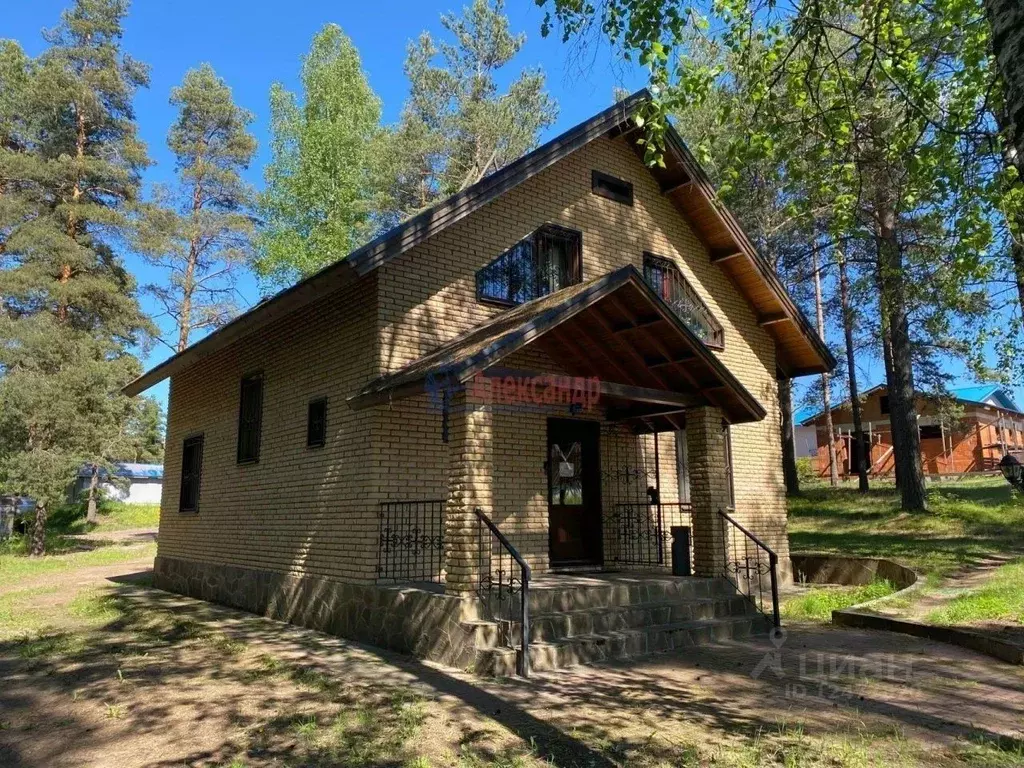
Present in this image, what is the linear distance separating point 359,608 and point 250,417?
4672 mm

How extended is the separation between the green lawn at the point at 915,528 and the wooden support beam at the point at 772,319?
4.78 metres

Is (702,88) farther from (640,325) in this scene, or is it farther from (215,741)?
(215,741)

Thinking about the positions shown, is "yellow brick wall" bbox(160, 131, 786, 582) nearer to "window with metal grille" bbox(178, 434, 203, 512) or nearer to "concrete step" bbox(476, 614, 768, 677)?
"window with metal grille" bbox(178, 434, 203, 512)

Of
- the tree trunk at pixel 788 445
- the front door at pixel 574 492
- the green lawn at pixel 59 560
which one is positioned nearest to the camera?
the front door at pixel 574 492

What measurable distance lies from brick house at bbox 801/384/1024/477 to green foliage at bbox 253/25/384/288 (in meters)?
23.0

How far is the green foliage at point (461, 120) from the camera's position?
89.9 feet

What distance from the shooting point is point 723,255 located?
13016 millimetres

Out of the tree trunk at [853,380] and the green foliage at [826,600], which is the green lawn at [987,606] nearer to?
the green foliage at [826,600]

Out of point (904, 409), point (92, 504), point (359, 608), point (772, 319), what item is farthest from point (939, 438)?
point (92, 504)

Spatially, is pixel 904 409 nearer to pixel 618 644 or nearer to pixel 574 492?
pixel 574 492

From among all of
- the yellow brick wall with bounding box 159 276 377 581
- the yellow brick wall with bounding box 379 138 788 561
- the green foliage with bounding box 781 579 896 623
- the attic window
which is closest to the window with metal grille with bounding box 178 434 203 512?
the yellow brick wall with bounding box 159 276 377 581

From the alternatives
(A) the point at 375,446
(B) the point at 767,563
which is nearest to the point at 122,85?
(A) the point at 375,446

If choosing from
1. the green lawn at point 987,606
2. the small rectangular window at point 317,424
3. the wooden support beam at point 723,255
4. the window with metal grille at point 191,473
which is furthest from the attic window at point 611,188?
the window with metal grille at point 191,473

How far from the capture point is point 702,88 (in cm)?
813
